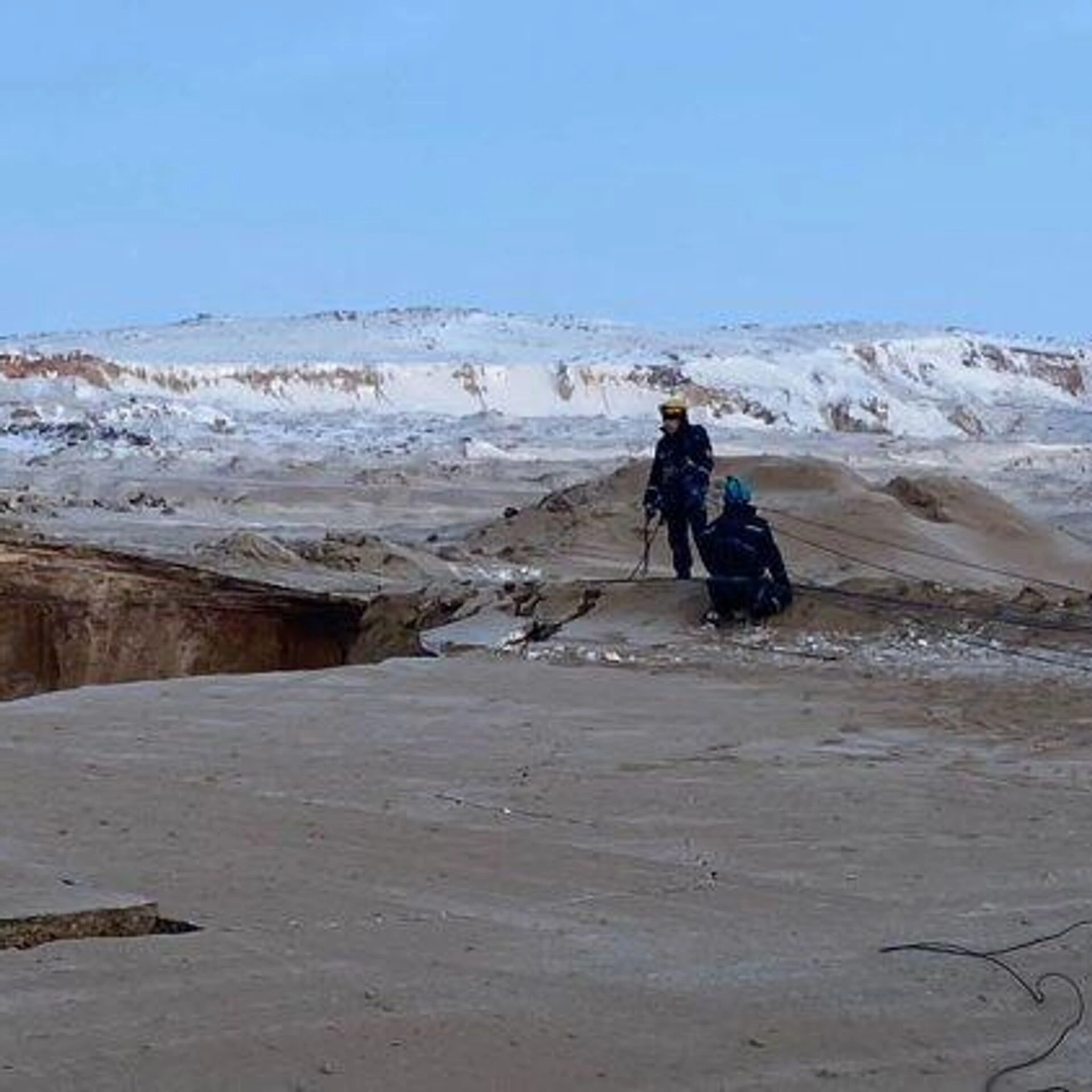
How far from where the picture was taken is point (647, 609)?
632 inches

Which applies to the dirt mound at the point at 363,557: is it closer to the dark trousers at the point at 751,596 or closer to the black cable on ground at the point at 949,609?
the dark trousers at the point at 751,596

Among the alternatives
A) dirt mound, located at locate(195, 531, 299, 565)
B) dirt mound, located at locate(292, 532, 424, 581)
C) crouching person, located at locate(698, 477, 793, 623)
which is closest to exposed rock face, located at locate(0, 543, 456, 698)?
crouching person, located at locate(698, 477, 793, 623)

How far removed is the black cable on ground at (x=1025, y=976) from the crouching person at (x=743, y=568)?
8362 millimetres

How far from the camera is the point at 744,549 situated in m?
15.4

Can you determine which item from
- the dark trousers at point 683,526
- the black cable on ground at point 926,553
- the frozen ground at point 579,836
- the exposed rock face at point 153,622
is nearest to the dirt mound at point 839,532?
the black cable on ground at point 926,553

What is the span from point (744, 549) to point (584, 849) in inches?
298

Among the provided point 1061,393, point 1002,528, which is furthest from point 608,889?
point 1061,393

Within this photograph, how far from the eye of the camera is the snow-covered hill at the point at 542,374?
65.2 m

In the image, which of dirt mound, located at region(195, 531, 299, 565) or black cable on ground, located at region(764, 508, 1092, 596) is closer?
dirt mound, located at region(195, 531, 299, 565)

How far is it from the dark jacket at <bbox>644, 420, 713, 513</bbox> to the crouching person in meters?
1.64

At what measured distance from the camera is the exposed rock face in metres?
17.3

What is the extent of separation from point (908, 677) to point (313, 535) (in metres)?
14.1

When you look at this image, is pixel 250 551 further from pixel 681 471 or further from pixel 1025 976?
pixel 1025 976

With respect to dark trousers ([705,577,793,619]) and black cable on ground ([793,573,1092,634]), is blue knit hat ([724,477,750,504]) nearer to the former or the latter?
dark trousers ([705,577,793,619])
